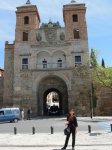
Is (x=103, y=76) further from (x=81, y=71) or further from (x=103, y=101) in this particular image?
(x=103, y=101)

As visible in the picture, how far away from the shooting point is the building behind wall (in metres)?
38.5

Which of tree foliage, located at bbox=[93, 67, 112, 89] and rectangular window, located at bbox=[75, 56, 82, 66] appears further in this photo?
rectangular window, located at bbox=[75, 56, 82, 66]

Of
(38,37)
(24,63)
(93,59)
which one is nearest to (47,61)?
(24,63)

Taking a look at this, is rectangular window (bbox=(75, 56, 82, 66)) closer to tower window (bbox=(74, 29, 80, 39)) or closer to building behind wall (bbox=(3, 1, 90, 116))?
building behind wall (bbox=(3, 1, 90, 116))

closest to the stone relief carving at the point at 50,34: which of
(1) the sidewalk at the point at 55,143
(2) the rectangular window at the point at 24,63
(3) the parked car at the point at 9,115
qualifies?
(2) the rectangular window at the point at 24,63

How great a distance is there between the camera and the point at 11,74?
1598 inches

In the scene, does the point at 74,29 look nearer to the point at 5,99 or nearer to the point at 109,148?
the point at 5,99

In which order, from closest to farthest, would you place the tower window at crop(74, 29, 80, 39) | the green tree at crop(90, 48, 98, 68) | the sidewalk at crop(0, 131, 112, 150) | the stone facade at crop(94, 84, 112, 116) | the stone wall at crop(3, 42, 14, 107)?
the sidewalk at crop(0, 131, 112, 150)
the green tree at crop(90, 48, 98, 68)
the stone facade at crop(94, 84, 112, 116)
the stone wall at crop(3, 42, 14, 107)
the tower window at crop(74, 29, 80, 39)

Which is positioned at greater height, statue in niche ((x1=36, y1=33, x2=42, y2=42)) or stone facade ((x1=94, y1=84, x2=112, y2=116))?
statue in niche ((x1=36, y1=33, x2=42, y2=42))

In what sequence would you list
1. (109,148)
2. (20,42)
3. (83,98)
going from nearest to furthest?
(109,148)
(83,98)
(20,42)

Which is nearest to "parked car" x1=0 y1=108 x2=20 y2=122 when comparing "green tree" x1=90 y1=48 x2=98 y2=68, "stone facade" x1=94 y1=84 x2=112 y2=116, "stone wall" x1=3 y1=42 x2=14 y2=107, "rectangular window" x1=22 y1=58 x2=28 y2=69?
"stone wall" x1=3 y1=42 x2=14 y2=107

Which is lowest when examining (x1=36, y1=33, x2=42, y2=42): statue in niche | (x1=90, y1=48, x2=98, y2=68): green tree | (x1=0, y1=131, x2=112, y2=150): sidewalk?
(x1=0, y1=131, x2=112, y2=150): sidewalk

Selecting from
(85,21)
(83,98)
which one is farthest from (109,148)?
(85,21)

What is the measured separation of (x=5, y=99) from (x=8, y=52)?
22.8ft
